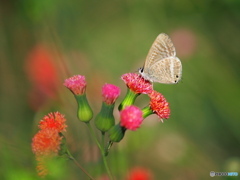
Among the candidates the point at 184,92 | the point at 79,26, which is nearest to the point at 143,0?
the point at 79,26

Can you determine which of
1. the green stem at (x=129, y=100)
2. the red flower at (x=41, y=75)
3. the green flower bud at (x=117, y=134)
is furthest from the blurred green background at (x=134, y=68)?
the green flower bud at (x=117, y=134)

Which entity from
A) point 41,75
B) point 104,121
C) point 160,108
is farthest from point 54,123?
point 41,75

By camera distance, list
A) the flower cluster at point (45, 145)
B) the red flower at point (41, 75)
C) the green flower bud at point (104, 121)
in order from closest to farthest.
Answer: the flower cluster at point (45, 145), the green flower bud at point (104, 121), the red flower at point (41, 75)

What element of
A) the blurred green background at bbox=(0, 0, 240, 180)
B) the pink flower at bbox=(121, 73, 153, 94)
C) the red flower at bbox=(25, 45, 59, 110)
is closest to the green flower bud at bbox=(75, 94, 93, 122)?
the pink flower at bbox=(121, 73, 153, 94)

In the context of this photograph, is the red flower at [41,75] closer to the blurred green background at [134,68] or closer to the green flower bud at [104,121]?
the blurred green background at [134,68]

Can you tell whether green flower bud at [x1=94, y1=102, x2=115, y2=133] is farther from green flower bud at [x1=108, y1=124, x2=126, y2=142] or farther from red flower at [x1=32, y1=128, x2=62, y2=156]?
red flower at [x1=32, y1=128, x2=62, y2=156]

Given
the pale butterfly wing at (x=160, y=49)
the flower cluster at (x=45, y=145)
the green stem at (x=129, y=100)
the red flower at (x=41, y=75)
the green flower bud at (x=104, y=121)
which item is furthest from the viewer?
the red flower at (x=41, y=75)
